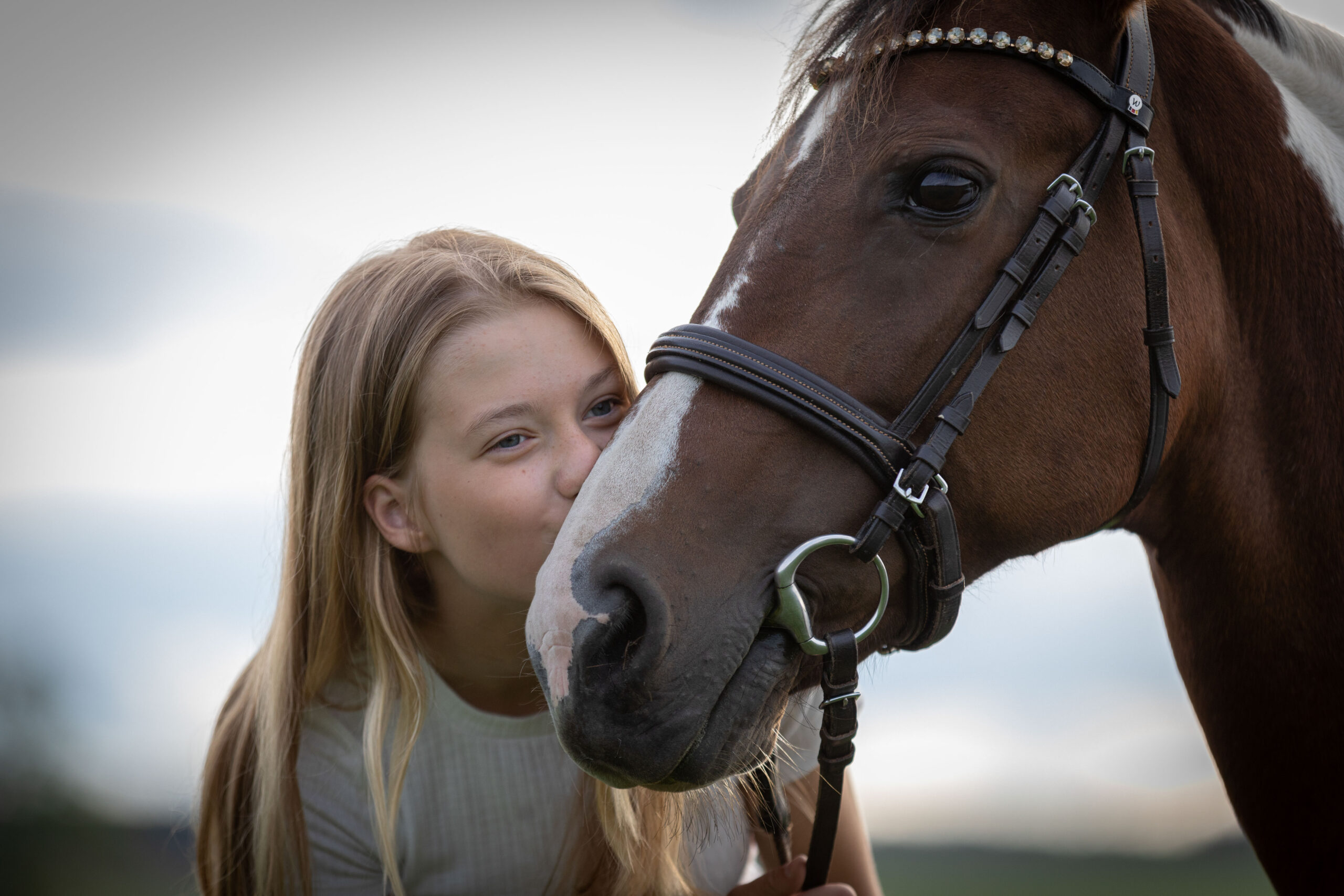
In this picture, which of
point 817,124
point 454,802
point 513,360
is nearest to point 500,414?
point 513,360

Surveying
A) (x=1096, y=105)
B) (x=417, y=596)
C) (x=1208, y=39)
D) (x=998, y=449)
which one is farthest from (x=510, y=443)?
(x=1208, y=39)

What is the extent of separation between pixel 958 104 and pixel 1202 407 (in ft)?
2.38

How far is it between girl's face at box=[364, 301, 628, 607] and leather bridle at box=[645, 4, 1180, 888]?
1.30 ft

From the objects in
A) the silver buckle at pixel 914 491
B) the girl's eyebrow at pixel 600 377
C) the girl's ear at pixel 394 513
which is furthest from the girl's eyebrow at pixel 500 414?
the silver buckle at pixel 914 491

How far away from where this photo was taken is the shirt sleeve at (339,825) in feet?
6.32

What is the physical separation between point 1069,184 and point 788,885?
144 centimetres

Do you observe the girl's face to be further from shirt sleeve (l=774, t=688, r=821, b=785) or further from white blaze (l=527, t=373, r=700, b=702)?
shirt sleeve (l=774, t=688, r=821, b=785)

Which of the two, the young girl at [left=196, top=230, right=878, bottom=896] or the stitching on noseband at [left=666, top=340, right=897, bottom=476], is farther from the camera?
the young girl at [left=196, top=230, right=878, bottom=896]

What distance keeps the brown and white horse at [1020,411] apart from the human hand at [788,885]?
19.2 inches

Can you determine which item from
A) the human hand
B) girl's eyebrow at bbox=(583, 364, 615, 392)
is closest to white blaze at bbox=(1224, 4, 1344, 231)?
girl's eyebrow at bbox=(583, 364, 615, 392)

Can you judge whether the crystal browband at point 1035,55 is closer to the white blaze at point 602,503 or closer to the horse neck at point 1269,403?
the horse neck at point 1269,403

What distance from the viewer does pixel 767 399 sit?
4.15ft

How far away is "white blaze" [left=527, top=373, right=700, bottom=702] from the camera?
1174 millimetres

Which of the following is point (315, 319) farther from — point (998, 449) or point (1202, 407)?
point (1202, 407)
